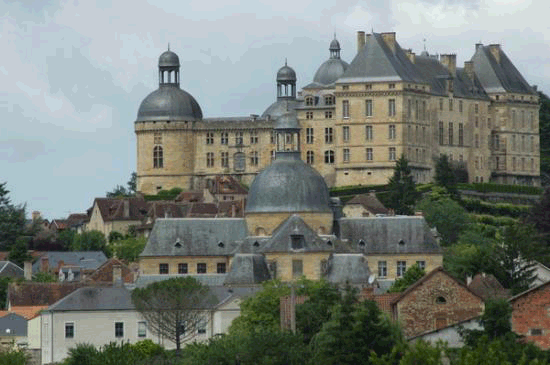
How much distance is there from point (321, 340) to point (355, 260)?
38273 millimetres

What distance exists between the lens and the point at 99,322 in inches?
4712

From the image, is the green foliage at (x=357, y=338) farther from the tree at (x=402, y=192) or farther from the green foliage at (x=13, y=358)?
the tree at (x=402, y=192)

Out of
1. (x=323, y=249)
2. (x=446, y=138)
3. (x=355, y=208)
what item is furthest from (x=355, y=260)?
(x=446, y=138)

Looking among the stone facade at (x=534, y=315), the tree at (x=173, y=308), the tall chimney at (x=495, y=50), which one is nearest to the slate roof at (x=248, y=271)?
the tree at (x=173, y=308)

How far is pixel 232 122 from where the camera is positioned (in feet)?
619

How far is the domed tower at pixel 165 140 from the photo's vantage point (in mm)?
185125

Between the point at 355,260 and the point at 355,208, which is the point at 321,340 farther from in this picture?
the point at 355,208

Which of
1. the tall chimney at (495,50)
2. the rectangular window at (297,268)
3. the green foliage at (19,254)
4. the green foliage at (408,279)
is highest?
the tall chimney at (495,50)

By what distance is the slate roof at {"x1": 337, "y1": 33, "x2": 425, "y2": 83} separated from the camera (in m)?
179

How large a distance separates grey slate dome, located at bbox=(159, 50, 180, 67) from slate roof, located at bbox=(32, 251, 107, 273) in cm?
2347

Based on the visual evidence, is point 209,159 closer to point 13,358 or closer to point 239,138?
point 239,138

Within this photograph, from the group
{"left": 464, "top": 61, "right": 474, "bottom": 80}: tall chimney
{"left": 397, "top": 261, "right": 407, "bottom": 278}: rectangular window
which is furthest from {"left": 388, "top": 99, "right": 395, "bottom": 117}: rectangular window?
{"left": 397, "top": 261, "right": 407, "bottom": 278}: rectangular window

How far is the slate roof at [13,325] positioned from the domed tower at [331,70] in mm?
61617

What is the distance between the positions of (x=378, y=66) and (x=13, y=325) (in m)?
55.9
